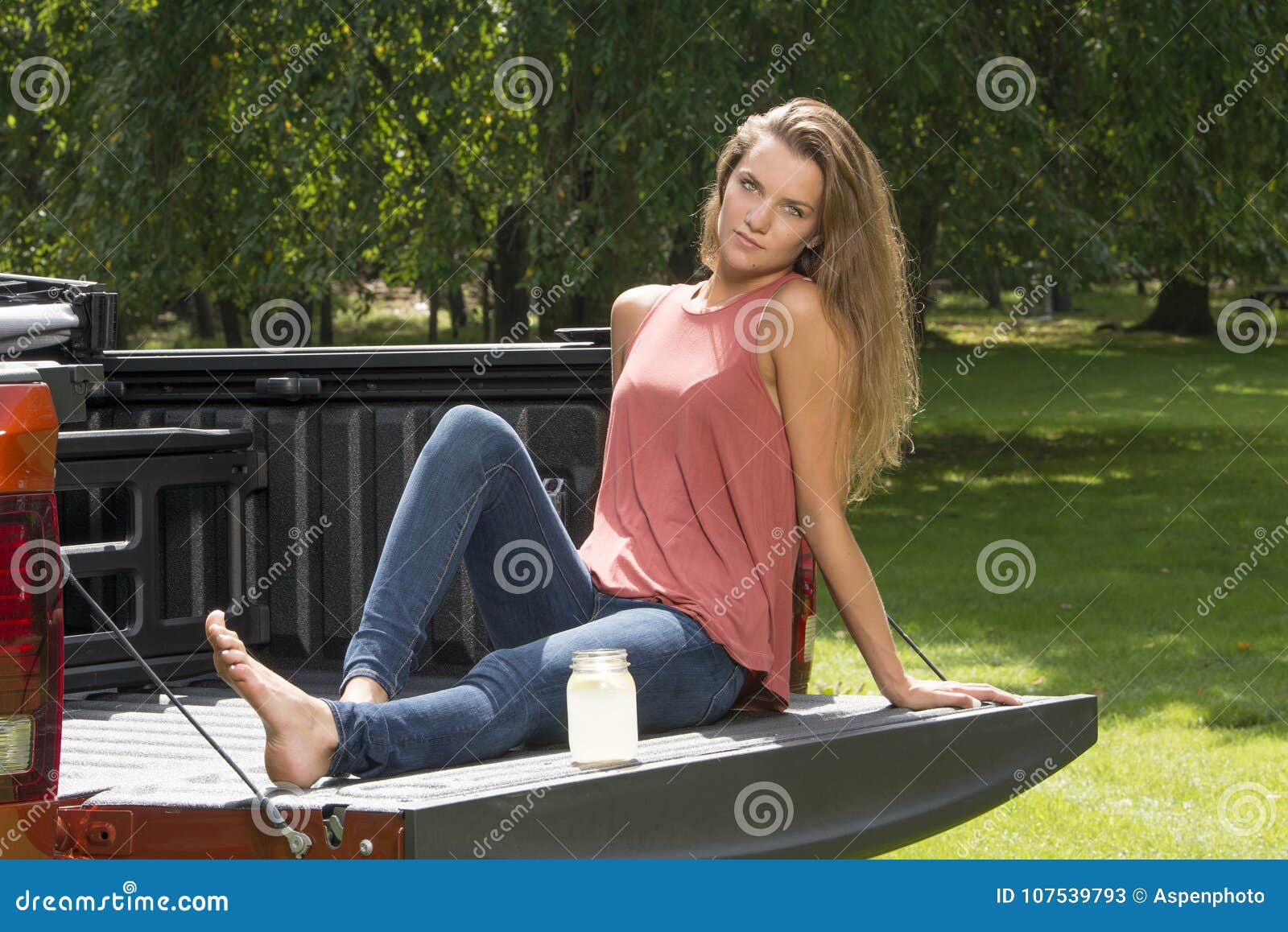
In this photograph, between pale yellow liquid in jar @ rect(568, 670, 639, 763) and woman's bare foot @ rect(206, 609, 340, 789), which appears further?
pale yellow liquid in jar @ rect(568, 670, 639, 763)

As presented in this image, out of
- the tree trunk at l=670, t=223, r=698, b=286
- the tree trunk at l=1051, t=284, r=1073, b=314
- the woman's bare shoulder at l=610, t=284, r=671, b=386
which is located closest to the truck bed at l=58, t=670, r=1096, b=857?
the woman's bare shoulder at l=610, t=284, r=671, b=386

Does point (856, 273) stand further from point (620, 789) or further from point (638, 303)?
point (620, 789)

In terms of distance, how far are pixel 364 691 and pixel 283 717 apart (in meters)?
0.30

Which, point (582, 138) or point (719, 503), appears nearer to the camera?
point (719, 503)

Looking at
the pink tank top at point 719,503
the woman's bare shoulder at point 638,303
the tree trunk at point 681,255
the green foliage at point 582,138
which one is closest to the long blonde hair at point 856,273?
the pink tank top at point 719,503

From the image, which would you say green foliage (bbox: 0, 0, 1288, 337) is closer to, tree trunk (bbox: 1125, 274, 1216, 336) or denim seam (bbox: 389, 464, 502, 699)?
denim seam (bbox: 389, 464, 502, 699)

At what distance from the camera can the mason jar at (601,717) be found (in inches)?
115

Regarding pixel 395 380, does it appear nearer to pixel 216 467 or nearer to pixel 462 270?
pixel 216 467

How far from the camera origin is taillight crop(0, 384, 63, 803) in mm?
2512

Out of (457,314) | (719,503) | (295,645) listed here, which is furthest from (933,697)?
(457,314)

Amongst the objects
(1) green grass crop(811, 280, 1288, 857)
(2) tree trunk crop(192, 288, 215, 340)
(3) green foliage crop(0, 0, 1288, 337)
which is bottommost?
(1) green grass crop(811, 280, 1288, 857)

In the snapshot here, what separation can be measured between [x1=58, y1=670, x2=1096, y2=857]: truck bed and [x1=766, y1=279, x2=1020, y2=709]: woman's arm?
0.24ft

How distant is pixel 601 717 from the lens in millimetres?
2920

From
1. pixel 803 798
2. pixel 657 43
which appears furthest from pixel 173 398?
pixel 657 43
